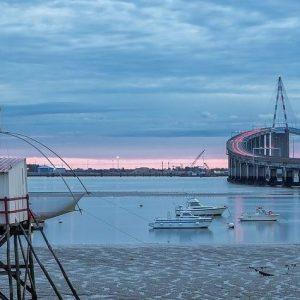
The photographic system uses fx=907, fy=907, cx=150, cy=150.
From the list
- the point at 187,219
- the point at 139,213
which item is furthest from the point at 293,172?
the point at 187,219

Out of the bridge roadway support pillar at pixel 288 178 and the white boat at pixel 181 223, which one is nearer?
the white boat at pixel 181 223

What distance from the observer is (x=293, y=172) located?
18175 cm

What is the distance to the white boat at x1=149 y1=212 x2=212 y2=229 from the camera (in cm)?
6169

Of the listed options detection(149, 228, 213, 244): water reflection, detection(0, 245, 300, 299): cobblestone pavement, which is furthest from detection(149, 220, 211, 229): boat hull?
detection(0, 245, 300, 299): cobblestone pavement

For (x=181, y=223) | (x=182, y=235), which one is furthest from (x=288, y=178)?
(x=182, y=235)

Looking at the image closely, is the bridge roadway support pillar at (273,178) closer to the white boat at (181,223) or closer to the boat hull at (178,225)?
the white boat at (181,223)

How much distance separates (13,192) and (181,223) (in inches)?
1671

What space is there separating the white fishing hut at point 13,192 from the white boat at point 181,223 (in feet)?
131

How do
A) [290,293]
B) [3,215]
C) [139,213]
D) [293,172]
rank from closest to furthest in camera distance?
[3,215]
[290,293]
[139,213]
[293,172]

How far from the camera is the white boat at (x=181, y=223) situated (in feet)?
202

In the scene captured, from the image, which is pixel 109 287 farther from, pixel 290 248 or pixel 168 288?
pixel 290 248

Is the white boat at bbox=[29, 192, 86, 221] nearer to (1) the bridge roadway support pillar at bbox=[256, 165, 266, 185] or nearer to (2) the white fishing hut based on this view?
(2) the white fishing hut

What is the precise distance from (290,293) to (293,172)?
508 ft

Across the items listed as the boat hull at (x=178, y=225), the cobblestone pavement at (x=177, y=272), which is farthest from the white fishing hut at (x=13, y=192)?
the boat hull at (x=178, y=225)
